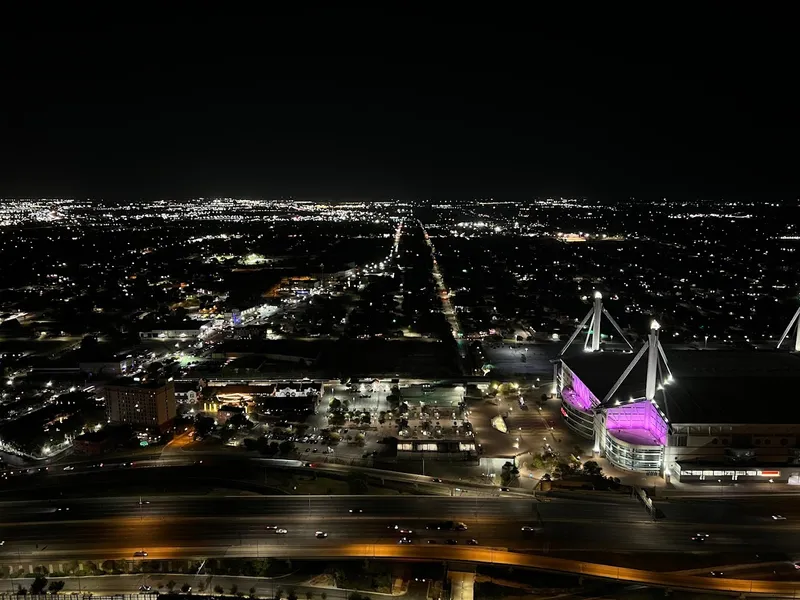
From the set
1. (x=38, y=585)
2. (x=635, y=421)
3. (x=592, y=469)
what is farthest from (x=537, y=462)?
(x=38, y=585)

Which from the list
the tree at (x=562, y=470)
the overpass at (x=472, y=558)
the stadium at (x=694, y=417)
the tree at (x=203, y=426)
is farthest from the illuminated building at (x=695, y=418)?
the tree at (x=203, y=426)

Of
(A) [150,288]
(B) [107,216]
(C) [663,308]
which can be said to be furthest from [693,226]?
(B) [107,216]

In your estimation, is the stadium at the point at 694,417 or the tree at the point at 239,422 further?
Answer: the tree at the point at 239,422

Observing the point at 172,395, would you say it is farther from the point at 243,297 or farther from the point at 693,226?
the point at 693,226

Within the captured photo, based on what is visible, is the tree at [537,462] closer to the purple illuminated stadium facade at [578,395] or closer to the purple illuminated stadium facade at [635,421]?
the purple illuminated stadium facade at [635,421]

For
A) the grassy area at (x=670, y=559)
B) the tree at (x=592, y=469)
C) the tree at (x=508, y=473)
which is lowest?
the grassy area at (x=670, y=559)

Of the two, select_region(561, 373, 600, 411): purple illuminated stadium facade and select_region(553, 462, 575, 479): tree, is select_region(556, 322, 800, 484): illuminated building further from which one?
select_region(553, 462, 575, 479): tree

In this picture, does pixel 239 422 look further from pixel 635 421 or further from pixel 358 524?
pixel 635 421
